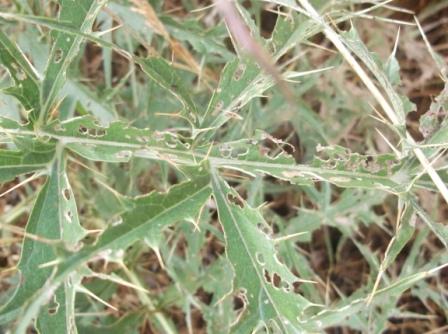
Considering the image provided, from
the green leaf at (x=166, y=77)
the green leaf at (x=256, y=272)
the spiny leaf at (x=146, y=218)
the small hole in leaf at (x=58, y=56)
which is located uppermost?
the small hole in leaf at (x=58, y=56)

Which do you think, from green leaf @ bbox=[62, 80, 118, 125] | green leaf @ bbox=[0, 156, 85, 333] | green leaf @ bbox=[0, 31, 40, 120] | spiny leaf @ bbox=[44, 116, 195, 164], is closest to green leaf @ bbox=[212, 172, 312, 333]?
spiny leaf @ bbox=[44, 116, 195, 164]

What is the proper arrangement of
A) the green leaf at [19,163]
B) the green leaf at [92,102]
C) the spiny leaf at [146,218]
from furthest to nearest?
1. the green leaf at [92,102]
2. the green leaf at [19,163]
3. the spiny leaf at [146,218]

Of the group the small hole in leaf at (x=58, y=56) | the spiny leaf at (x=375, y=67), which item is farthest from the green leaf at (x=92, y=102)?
the spiny leaf at (x=375, y=67)

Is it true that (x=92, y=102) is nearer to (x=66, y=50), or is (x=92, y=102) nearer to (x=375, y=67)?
(x=66, y=50)

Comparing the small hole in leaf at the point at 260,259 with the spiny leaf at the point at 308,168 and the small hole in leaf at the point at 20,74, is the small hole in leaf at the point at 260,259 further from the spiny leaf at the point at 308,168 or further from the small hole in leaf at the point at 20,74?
the small hole in leaf at the point at 20,74

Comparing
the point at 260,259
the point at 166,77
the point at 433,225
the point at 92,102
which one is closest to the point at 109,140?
the point at 166,77

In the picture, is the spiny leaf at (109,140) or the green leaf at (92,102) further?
the green leaf at (92,102)

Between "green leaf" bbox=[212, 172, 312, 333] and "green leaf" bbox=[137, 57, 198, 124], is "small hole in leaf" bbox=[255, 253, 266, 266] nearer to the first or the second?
"green leaf" bbox=[212, 172, 312, 333]
